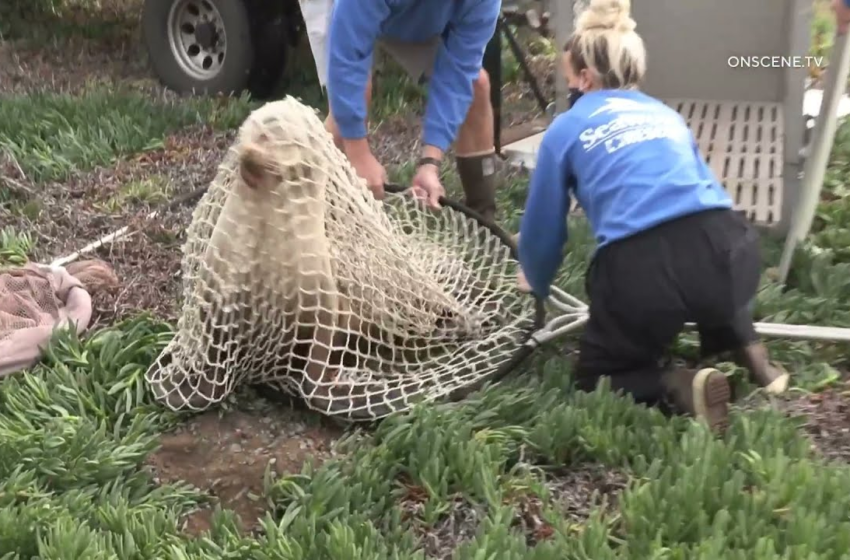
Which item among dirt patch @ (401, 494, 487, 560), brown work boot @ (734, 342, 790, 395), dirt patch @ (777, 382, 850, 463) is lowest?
dirt patch @ (401, 494, 487, 560)

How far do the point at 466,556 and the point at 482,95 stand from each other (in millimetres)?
1956

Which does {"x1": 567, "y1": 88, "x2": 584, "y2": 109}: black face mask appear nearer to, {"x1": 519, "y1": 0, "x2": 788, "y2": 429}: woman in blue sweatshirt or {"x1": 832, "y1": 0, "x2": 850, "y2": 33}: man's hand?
{"x1": 519, "y1": 0, "x2": 788, "y2": 429}: woman in blue sweatshirt

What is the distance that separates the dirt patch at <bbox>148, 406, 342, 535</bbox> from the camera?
86.4 inches

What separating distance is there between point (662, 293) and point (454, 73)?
3.59 ft

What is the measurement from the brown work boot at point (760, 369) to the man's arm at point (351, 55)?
1.21m

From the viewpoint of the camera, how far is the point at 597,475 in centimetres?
217

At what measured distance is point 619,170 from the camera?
7.50 feet

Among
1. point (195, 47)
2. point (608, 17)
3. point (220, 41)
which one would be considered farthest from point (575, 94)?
point (195, 47)

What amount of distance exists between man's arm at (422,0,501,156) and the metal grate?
111 centimetres

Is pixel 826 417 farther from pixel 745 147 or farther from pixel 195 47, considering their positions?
pixel 195 47

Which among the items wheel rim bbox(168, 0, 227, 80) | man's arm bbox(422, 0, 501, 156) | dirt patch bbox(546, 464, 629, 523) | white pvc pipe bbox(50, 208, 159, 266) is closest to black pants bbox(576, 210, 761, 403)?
dirt patch bbox(546, 464, 629, 523)

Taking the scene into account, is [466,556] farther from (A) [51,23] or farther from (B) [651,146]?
(A) [51,23]

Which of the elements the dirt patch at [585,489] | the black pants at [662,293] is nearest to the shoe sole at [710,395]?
the black pants at [662,293]

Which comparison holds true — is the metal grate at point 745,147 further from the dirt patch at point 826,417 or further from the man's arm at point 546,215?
the man's arm at point 546,215
